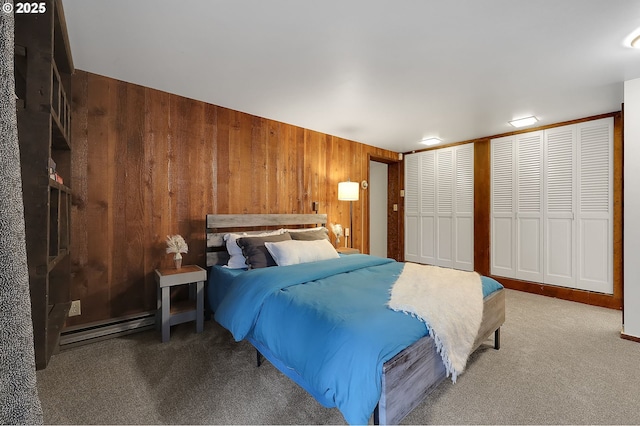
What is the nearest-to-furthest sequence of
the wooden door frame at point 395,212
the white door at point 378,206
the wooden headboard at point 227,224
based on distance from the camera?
the wooden headboard at point 227,224 < the wooden door frame at point 395,212 < the white door at point 378,206

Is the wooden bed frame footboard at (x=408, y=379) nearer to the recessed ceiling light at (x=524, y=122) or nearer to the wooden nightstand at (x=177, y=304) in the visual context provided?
the wooden nightstand at (x=177, y=304)

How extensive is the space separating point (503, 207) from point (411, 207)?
59.5 inches

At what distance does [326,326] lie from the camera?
1.53 m

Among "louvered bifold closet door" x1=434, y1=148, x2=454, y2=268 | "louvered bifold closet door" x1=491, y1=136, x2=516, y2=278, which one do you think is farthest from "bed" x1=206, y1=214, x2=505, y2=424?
"louvered bifold closet door" x1=434, y1=148, x2=454, y2=268

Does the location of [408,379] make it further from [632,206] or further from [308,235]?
[632,206]

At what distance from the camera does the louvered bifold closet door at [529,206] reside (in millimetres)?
3896

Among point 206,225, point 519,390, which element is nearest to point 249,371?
point 206,225

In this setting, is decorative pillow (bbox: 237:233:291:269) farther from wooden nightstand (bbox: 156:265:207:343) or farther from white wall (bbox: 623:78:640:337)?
white wall (bbox: 623:78:640:337)

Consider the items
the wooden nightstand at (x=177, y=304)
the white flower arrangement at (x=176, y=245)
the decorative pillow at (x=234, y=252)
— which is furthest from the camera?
the decorative pillow at (x=234, y=252)

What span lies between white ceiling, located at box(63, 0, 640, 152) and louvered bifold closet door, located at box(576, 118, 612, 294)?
1.13 ft

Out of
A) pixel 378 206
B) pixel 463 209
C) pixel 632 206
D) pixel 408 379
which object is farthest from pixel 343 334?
pixel 378 206

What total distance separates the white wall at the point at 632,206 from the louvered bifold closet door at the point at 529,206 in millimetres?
1311

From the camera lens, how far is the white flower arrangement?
2.69 m

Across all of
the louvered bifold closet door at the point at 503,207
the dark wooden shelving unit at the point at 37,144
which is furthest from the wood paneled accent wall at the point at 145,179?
the louvered bifold closet door at the point at 503,207
